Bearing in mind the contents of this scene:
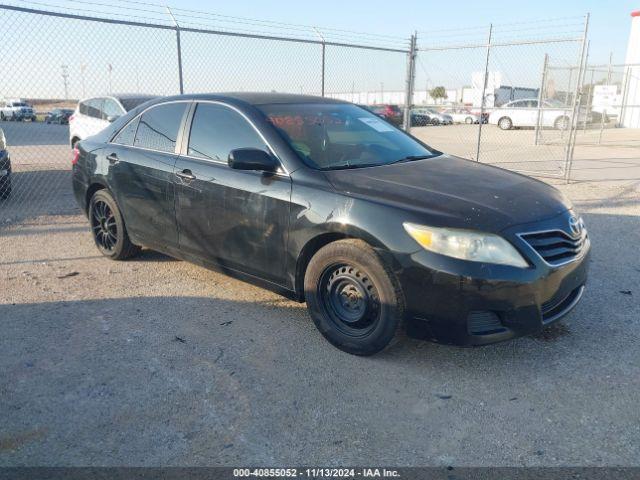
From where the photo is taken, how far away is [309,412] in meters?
2.96

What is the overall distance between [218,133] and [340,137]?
0.99 m

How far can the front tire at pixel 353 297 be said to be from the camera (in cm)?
331

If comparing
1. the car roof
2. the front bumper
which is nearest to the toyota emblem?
the front bumper

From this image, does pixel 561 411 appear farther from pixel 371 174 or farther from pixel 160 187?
pixel 160 187

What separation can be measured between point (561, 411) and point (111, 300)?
3.52 m

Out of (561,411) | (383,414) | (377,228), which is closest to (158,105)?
(377,228)

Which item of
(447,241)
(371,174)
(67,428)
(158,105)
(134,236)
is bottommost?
(67,428)

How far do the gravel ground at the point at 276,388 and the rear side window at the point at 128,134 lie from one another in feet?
4.75

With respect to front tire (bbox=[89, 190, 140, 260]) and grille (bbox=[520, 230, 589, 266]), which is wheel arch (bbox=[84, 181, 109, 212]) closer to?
front tire (bbox=[89, 190, 140, 260])

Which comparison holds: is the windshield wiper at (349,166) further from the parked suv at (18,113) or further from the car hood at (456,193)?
the parked suv at (18,113)

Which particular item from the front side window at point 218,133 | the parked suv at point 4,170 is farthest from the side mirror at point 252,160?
the parked suv at point 4,170

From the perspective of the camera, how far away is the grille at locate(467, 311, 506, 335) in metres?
3.15

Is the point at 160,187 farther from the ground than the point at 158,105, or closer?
closer

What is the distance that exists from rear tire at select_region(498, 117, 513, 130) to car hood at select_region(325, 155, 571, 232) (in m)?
23.9
